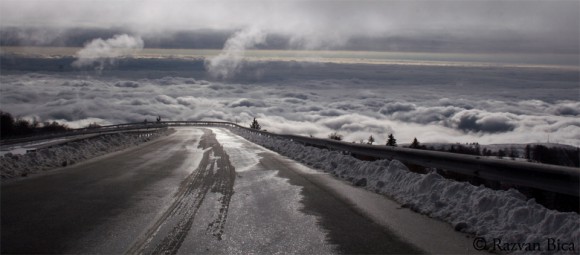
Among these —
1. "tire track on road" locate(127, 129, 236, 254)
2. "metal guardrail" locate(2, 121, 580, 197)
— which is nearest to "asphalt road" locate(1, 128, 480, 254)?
"tire track on road" locate(127, 129, 236, 254)

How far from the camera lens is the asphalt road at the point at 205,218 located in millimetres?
7184

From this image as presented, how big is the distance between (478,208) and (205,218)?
452 cm

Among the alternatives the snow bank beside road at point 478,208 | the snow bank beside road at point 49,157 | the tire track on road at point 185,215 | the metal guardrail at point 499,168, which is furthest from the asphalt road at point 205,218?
the snow bank beside road at point 49,157

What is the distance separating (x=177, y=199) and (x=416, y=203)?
4.84 meters

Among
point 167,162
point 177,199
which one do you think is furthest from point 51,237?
point 167,162

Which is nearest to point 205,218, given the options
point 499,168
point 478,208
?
point 478,208

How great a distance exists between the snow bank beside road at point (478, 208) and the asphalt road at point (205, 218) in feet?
1.46

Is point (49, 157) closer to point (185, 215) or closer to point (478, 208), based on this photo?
point (185, 215)

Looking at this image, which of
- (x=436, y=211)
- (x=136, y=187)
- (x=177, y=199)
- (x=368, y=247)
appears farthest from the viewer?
(x=136, y=187)

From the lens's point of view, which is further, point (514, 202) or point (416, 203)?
point (416, 203)

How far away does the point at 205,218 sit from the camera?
356 inches

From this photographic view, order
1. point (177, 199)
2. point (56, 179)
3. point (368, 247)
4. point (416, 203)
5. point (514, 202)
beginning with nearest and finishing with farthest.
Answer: point (368, 247)
point (514, 202)
point (416, 203)
point (177, 199)
point (56, 179)

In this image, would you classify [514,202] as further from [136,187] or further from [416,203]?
[136,187]

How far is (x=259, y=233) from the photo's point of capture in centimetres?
794
